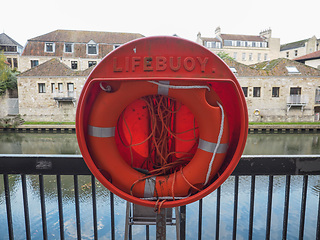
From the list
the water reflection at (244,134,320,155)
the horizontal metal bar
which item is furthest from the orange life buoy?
the water reflection at (244,134,320,155)

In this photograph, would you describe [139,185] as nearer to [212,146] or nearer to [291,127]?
[212,146]

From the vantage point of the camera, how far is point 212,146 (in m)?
0.88

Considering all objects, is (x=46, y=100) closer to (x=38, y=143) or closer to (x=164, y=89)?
(x=38, y=143)

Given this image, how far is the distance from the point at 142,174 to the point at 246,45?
29783 mm

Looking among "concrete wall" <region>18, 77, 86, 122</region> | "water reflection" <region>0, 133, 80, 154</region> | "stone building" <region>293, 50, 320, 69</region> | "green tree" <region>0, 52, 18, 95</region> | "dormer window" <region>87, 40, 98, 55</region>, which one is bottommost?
"water reflection" <region>0, 133, 80, 154</region>

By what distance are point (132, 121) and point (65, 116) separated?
14906mm

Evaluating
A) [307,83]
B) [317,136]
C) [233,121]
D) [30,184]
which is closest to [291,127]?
[317,136]

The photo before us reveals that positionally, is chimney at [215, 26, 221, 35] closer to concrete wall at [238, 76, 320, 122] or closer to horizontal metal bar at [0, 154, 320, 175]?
concrete wall at [238, 76, 320, 122]

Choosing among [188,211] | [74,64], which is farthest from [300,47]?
[188,211]

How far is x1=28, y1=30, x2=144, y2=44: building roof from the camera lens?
1733cm

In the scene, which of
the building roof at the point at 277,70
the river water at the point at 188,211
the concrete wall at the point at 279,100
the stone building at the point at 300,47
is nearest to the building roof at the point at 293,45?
the stone building at the point at 300,47

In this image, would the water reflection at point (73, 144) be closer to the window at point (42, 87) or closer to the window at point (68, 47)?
the window at point (42, 87)

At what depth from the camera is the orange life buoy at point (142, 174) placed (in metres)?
0.83

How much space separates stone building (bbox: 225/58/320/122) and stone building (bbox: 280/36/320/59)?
1424 centimetres
